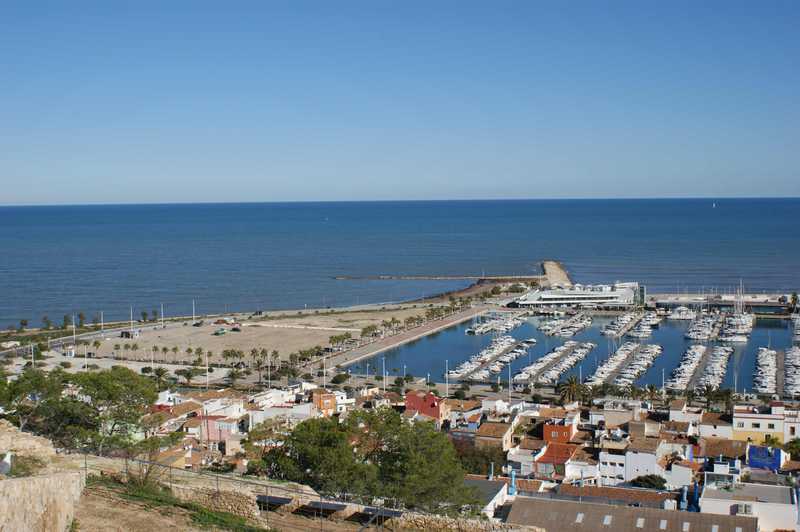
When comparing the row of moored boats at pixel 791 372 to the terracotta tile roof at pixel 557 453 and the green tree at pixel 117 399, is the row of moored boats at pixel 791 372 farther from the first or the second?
the green tree at pixel 117 399

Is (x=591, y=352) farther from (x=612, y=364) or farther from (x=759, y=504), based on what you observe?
(x=759, y=504)

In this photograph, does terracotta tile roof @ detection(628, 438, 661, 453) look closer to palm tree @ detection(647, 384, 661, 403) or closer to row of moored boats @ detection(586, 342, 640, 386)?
palm tree @ detection(647, 384, 661, 403)

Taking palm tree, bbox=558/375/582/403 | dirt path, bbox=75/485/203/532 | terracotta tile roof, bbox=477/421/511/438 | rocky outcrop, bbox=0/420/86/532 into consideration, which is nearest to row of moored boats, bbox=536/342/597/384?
palm tree, bbox=558/375/582/403

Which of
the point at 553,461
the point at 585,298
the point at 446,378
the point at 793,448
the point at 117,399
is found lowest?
the point at 446,378

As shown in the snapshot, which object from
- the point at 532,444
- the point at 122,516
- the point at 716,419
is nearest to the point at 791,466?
the point at 716,419

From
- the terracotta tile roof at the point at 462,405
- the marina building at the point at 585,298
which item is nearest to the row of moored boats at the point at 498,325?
the marina building at the point at 585,298
